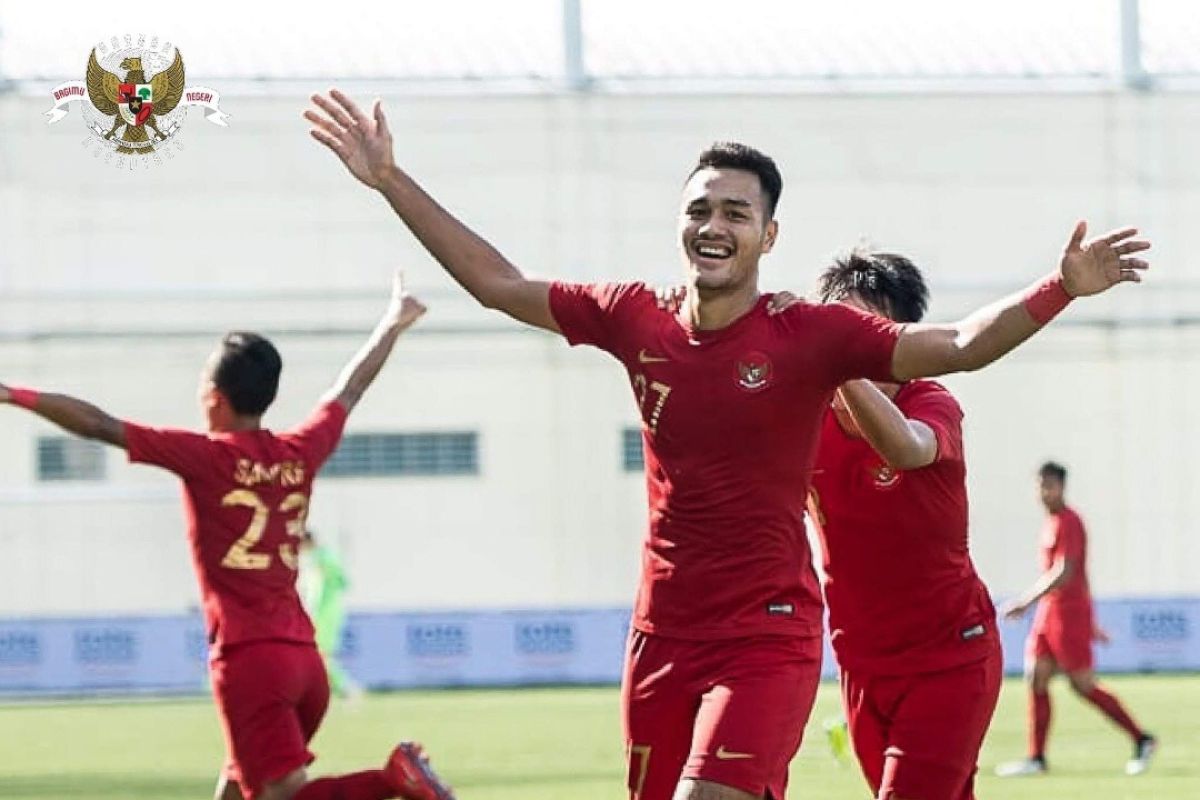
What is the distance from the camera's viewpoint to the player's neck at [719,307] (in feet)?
24.9

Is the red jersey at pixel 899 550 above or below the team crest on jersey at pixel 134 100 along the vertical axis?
below

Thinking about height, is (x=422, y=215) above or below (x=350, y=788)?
above

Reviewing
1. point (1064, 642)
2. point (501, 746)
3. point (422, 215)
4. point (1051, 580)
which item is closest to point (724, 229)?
point (422, 215)

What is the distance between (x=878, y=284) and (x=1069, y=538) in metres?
10.2

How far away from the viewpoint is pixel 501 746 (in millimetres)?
→ 20359

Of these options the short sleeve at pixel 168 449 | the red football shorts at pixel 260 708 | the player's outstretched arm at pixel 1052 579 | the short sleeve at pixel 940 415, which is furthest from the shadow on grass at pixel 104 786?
the short sleeve at pixel 940 415

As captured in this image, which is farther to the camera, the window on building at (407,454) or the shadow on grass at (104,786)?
the window on building at (407,454)

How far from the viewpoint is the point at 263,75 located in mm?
35656

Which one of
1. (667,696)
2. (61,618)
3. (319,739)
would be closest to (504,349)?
(61,618)

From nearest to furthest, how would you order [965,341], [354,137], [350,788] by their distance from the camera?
[965,341], [354,137], [350,788]

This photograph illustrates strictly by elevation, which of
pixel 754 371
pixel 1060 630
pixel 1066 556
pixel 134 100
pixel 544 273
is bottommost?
pixel 1060 630

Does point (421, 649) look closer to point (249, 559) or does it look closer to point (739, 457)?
point (249, 559)

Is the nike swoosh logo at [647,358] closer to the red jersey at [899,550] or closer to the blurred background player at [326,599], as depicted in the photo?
the red jersey at [899,550]

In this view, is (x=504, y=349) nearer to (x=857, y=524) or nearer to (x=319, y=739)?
(x=319, y=739)
